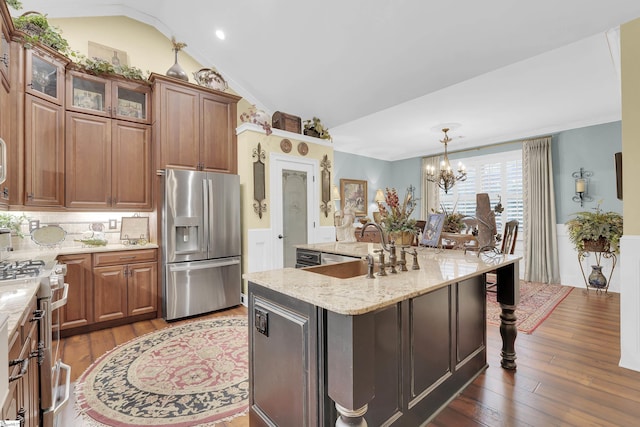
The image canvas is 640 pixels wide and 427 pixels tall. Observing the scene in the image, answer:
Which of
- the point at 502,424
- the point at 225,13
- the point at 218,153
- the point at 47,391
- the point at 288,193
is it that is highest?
the point at 225,13

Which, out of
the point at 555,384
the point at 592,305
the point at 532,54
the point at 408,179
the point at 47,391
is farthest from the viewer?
the point at 408,179

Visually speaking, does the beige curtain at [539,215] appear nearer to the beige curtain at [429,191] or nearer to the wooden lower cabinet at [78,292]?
the beige curtain at [429,191]

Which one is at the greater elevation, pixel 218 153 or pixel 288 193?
pixel 218 153

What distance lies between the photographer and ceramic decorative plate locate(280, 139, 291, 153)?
14.1 feet

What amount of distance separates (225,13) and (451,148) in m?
5.12

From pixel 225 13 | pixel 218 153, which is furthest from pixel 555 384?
pixel 225 13

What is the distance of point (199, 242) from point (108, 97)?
203 centimetres

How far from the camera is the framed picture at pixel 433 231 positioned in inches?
97.5

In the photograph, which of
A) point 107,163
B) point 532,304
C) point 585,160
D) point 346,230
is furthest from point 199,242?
point 585,160

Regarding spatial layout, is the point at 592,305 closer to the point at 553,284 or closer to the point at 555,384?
the point at 553,284

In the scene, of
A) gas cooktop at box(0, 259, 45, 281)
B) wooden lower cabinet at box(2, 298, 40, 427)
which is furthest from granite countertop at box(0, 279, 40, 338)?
gas cooktop at box(0, 259, 45, 281)

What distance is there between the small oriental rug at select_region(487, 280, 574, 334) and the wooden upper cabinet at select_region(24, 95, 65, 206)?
4.98m

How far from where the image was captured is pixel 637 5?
222cm

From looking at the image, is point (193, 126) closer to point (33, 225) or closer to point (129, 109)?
point (129, 109)
